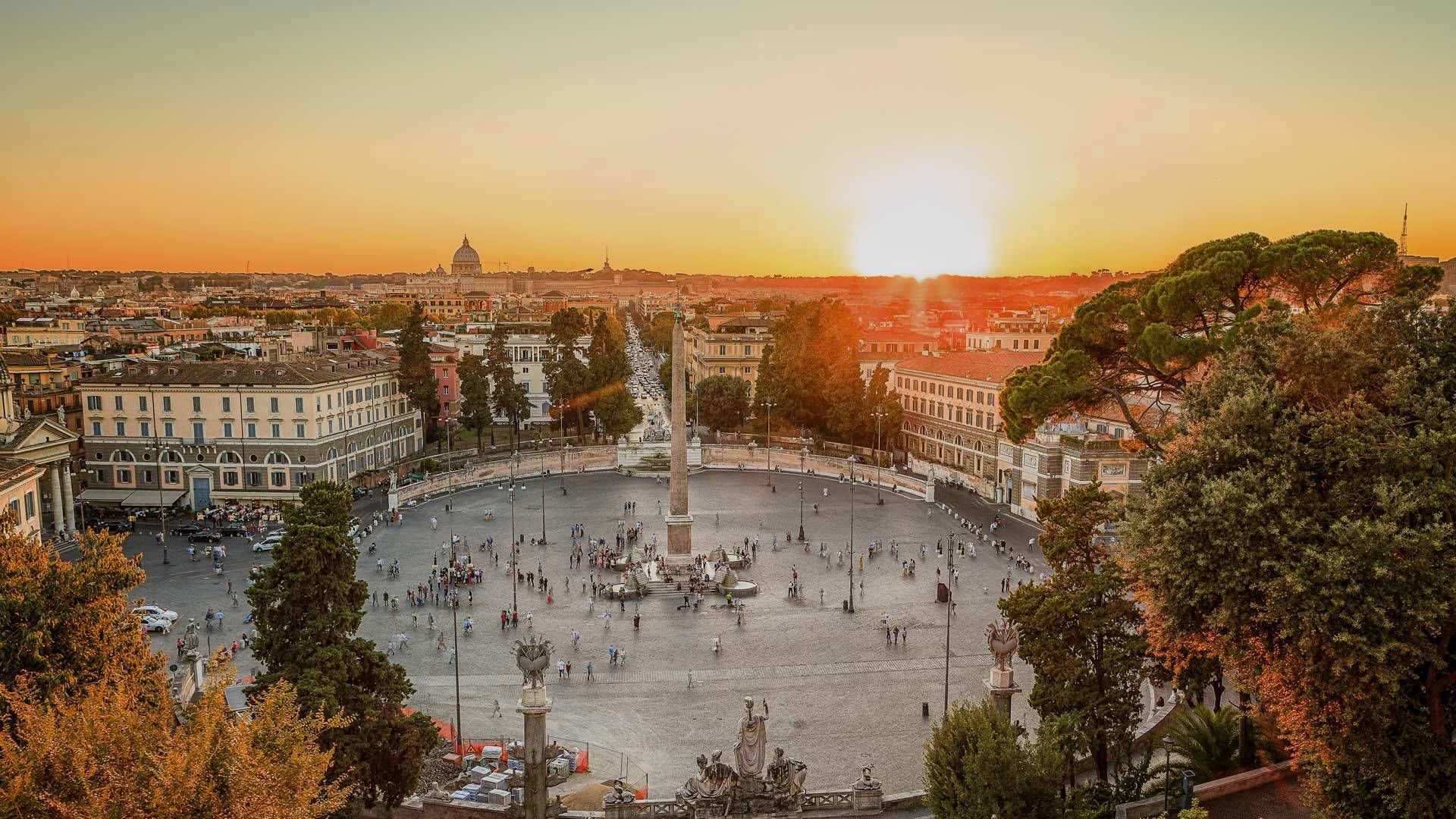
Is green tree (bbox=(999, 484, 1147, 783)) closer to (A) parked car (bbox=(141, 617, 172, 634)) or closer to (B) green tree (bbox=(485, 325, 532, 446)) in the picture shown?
(A) parked car (bbox=(141, 617, 172, 634))

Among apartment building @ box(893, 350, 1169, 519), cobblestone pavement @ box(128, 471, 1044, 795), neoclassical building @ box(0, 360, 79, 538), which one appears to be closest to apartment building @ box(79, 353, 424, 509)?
neoclassical building @ box(0, 360, 79, 538)

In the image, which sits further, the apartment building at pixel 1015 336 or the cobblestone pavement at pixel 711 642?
the apartment building at pixel 1015 336

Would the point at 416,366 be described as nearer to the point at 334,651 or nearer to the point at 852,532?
the point at 852,532

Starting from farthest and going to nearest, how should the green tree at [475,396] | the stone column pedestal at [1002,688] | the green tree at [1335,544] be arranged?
the green tree at [475,396] < the stone column pedestal at [1002,688] < the green tree at [1335,544]

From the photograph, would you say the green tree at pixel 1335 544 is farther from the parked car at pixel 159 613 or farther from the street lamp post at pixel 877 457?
the street lamp post at pixel 877 457

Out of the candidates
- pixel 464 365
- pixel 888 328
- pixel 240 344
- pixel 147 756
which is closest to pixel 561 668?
pixel 147 756

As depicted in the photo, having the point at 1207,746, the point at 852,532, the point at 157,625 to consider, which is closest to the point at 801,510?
the point at 852,532

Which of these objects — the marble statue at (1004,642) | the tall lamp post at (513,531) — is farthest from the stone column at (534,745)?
the tall lamp post at (513,531)
